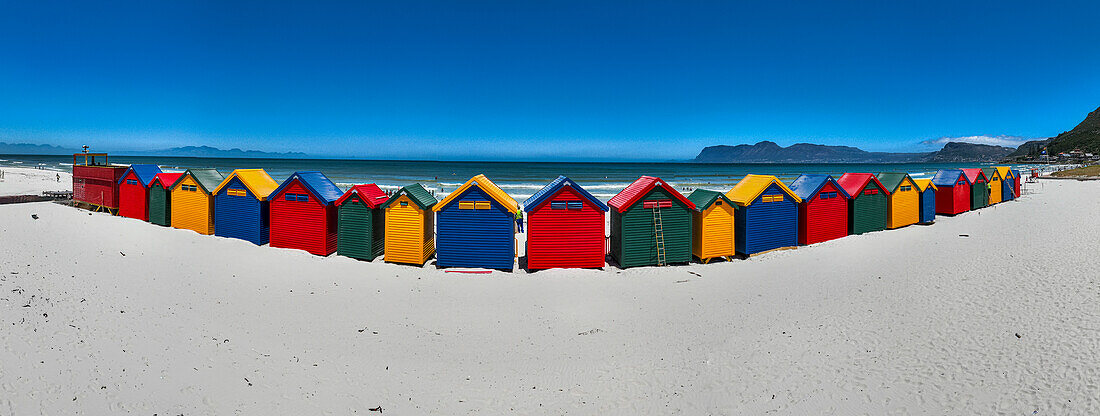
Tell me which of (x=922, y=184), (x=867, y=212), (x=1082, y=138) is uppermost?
(x=1082, y=138)

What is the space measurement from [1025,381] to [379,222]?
14.7 meters

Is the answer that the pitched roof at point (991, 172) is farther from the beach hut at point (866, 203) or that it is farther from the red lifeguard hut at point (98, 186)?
the red lifeguard hut at point (98, 186)

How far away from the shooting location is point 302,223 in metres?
15.3

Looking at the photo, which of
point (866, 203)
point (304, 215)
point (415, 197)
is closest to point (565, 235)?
point (415, 197)

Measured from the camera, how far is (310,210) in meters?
15.1

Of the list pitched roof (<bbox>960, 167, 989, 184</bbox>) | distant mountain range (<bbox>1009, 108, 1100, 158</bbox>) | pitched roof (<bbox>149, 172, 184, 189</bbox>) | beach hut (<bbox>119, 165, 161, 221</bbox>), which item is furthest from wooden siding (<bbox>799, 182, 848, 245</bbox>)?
distant mountain range (<bbox>1009, 108, 1100, 158</bbox>)

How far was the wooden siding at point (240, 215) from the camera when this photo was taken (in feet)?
54.0

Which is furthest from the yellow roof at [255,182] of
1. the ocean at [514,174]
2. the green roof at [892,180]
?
the green roof at [892,180]

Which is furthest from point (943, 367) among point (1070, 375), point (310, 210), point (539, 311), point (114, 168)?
point (114, 168)

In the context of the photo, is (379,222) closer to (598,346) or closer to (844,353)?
(598,346)

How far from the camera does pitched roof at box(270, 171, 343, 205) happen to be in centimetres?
1485

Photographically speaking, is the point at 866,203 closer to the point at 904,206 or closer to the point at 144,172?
Answer: the point at 904,206

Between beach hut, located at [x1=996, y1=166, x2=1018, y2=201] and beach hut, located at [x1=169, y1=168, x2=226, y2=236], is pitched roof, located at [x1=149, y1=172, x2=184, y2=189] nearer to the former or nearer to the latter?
beach hut, located at [x1=169, y1=168, x2=226, y2=236]

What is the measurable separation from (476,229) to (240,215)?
30.8ft
